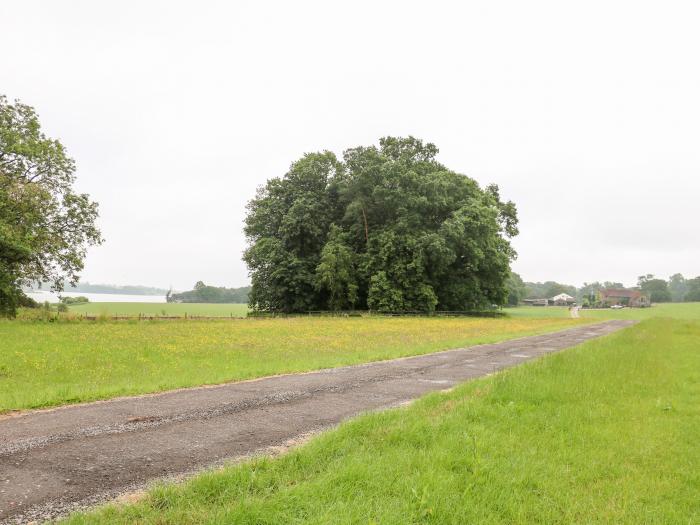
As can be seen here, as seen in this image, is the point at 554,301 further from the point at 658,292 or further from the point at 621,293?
the point at 658,292

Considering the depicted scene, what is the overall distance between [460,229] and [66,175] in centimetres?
4059

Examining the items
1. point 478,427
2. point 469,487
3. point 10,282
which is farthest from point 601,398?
point 10,282

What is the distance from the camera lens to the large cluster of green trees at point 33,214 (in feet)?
104

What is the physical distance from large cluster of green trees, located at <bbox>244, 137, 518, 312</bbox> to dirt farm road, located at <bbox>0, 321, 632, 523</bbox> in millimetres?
40575

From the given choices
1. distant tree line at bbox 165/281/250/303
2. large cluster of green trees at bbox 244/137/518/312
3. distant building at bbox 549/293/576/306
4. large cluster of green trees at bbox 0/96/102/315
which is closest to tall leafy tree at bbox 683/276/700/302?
distant building at bbox 549/293/576/306

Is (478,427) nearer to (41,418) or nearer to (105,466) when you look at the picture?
(105,466)

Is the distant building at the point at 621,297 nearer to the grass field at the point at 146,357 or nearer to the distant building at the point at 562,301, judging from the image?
the distant building at the point at 562,301

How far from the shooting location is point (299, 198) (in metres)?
56.8

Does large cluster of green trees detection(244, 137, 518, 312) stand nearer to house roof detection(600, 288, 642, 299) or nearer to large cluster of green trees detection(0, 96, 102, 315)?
large cluster of green trees detection(0, 96, 102, 315)

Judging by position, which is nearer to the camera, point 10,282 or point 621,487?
point 621,487

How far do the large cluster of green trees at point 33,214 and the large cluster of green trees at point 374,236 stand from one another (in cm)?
2227

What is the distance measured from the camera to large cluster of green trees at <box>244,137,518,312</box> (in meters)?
53.5

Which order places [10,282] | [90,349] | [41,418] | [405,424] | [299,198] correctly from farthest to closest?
[299,198]
[10,282]
[90,349]
[41,418]
[405,424]

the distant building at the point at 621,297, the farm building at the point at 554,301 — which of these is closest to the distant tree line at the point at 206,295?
the farm building at the point at 554,301
